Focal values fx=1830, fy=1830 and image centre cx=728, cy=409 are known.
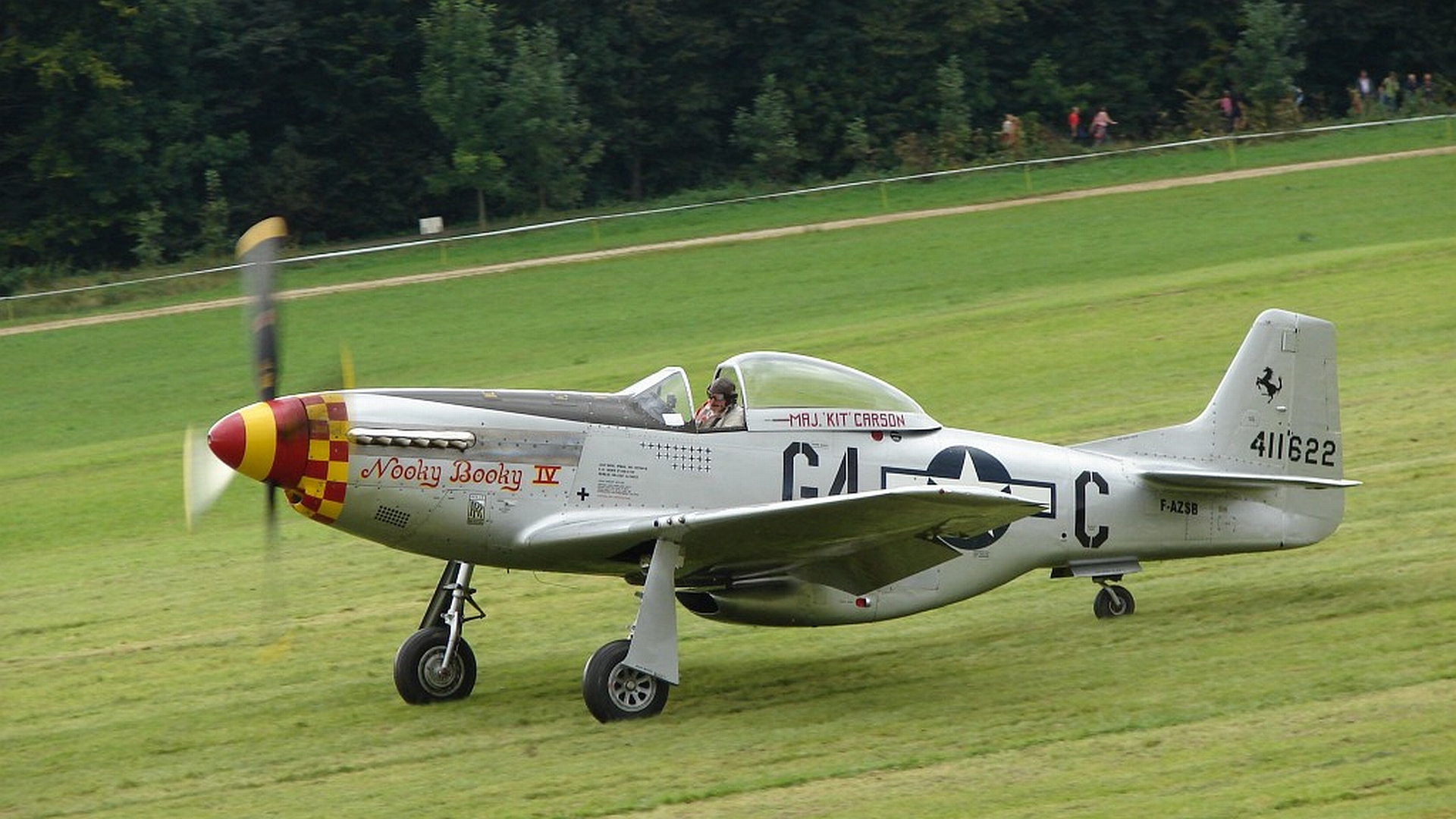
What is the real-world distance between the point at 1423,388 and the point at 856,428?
10851 mm

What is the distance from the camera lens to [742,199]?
139ft

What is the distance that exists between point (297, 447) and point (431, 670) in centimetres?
197

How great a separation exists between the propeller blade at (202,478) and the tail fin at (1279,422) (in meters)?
6.02

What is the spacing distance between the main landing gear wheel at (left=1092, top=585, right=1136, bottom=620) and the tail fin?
1032 mm

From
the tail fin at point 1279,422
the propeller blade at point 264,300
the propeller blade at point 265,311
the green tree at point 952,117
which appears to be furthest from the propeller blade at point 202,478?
the green tree at point 952,117

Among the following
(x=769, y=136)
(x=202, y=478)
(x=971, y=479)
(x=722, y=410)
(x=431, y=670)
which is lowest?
(x=769, y=136)

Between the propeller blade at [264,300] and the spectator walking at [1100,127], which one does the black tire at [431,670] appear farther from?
the spectator walking at [1100,127]

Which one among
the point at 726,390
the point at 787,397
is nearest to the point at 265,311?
the point at 726,390

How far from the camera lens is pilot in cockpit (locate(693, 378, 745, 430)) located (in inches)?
464

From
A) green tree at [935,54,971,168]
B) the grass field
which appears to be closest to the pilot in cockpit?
the grass field

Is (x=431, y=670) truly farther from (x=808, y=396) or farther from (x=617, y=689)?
(x=808, y=396)

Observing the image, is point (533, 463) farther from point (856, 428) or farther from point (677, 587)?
point (856, 428)

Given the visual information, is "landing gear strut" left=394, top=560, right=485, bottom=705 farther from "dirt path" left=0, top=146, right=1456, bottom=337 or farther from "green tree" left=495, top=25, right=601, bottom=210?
"green tree" left=495, top=25, right=601, bottom=210

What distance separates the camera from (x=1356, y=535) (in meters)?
14.9
